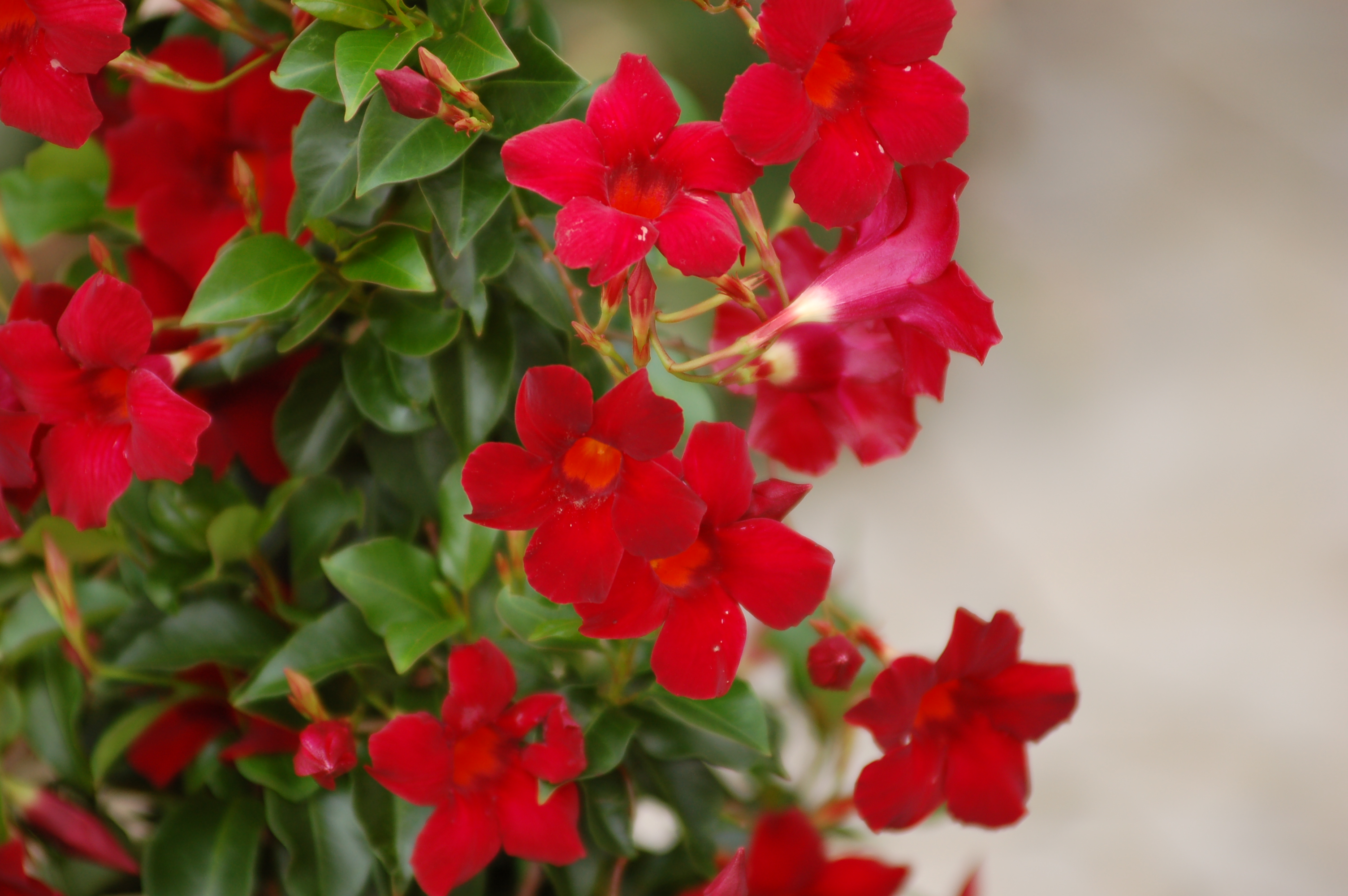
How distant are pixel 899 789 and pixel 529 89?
16.4 inches

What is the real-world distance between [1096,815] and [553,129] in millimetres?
2019

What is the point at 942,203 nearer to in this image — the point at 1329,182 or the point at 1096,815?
the point at 1096,815

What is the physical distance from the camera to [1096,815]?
2.05 meters

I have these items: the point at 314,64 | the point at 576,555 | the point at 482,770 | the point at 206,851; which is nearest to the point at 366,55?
the point at 314,64

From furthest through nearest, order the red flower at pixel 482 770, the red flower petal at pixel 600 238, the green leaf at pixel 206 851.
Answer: the green leaf at pixel 206 851
the red flower at pixel 482 770
the red flower petal at pixel 600 238

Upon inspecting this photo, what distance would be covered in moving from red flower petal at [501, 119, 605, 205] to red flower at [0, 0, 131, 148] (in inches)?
7.7

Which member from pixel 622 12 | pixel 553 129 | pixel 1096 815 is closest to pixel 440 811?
pixel 553 129

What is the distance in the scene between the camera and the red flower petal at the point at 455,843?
0.52 m

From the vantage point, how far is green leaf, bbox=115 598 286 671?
624 millimetres

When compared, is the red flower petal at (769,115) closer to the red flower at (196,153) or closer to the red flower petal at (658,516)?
the red flower petal at (658,516)

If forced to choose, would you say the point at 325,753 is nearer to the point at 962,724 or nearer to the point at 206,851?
the point at 206,851

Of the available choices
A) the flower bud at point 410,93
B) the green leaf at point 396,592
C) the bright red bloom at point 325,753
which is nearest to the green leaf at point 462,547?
the green leaf at point 396,592

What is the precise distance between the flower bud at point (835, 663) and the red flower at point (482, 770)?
0.45 feet

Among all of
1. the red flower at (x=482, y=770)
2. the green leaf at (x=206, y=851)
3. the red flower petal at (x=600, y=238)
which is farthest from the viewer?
the green leaf at (x=206, y=851)
